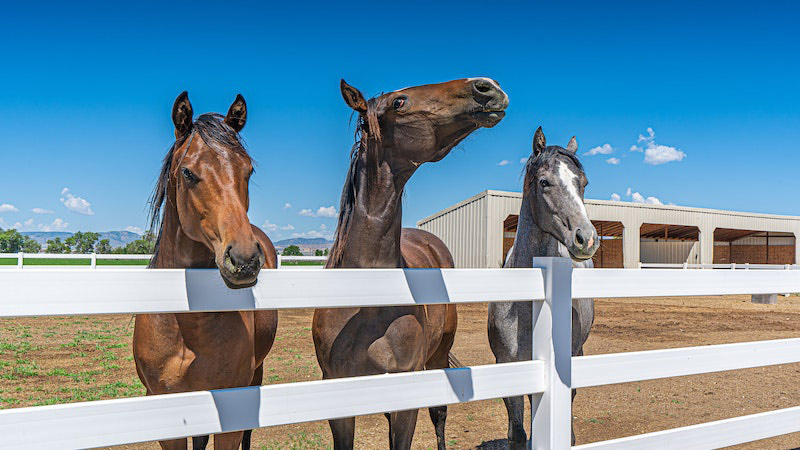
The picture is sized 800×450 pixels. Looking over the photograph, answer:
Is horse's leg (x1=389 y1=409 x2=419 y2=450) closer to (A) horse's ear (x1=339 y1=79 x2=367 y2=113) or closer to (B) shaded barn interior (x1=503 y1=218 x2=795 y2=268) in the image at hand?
(A) horse's ear (x1=339 y1=79 x2=367 y2=113)

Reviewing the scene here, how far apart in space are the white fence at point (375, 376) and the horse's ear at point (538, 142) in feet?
4.88

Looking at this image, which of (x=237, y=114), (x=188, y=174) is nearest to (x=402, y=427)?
(x=188, y=174)

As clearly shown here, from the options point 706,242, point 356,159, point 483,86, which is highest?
point 706,242

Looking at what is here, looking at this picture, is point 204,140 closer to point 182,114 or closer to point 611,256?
point 182,114

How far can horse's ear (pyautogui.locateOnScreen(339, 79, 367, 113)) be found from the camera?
3.11 m

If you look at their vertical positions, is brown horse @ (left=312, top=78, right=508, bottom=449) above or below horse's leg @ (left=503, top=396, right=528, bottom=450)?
above

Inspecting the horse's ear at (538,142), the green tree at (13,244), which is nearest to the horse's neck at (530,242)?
the horse's ear at (538,142)

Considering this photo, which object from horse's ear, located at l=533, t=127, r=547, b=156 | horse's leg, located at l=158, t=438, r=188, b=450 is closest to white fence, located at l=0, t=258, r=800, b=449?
horse's leg, located at l=158, t=438, r=188, b=450

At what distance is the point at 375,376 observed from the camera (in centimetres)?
220

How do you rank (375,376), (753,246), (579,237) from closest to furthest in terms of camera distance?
(375,376) < (579,237) < (753,246)

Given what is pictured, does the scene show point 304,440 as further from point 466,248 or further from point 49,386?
point 466,248

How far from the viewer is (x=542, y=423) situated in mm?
2574

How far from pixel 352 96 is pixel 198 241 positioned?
47.8 inches

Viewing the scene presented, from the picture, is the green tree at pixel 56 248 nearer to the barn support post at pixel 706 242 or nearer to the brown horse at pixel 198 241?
the barn support post at pixel 706 242
